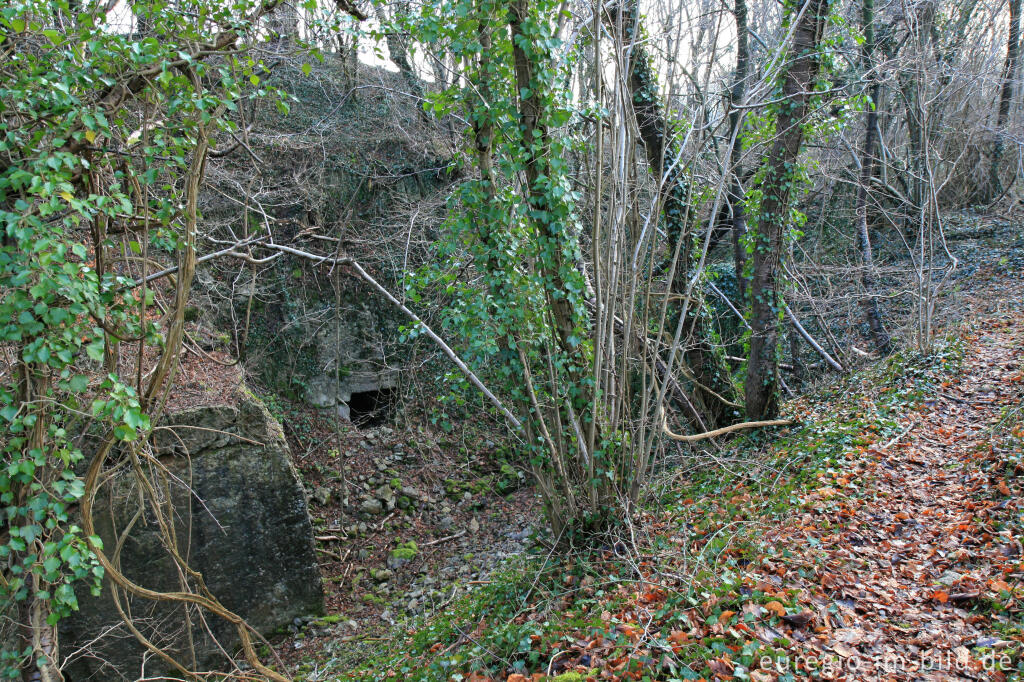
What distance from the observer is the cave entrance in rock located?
10258mm

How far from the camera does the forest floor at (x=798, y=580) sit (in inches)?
108

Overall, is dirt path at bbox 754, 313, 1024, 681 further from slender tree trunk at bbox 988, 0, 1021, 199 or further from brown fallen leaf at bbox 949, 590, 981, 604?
slender tree trunk at bbox 988, 0, 1021, 199

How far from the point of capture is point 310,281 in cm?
1059

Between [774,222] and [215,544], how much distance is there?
6883 mm

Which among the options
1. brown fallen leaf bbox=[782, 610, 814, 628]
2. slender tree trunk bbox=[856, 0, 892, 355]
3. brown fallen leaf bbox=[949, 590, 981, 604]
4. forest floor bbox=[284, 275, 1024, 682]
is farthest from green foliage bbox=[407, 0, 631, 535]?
slender tree trunk bbox=[856, 0, 892, 355]

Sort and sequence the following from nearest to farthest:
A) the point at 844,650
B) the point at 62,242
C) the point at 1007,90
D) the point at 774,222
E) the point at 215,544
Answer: the point at 62,242
the point at 844,650
the point at 215,544
the point at 774,222
the point at 1007,90

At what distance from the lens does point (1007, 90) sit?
11.8 metres

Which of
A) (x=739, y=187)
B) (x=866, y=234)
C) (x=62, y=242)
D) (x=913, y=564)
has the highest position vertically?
(x=739, y=187)

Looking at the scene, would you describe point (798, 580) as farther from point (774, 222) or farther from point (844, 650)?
point (774, 222)

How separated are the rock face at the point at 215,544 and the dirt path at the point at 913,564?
4554 mm

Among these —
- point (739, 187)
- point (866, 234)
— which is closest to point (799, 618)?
point (739, 187)

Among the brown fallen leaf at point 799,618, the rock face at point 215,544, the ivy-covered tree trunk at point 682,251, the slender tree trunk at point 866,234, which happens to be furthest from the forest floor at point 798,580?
the slender tree trunk at point 866,234

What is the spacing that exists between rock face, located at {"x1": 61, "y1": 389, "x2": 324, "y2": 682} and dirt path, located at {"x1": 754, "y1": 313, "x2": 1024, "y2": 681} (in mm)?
4554

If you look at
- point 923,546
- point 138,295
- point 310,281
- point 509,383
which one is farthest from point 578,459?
point 310,281
